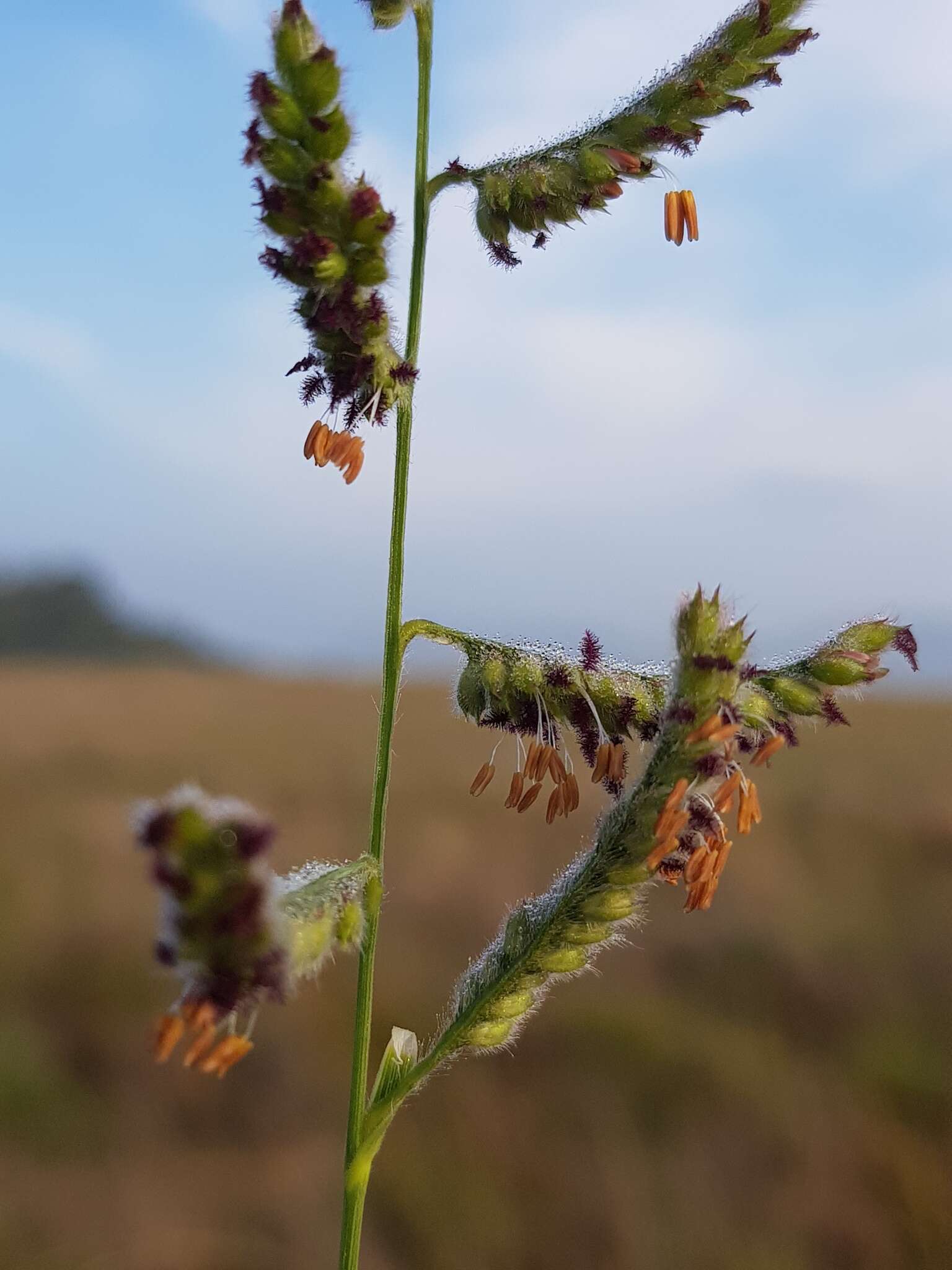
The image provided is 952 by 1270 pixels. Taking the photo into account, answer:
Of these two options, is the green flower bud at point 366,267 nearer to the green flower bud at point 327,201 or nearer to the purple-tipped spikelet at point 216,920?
the green flower bud at point 327,201

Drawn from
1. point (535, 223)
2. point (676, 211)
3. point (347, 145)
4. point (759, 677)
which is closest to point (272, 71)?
point (347, 145)

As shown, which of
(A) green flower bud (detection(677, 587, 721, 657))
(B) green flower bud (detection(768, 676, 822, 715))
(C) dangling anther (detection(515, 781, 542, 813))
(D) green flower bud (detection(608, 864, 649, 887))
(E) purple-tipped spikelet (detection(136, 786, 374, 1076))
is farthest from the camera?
(C) dangling anther (detection(515, 781, 542, 813))

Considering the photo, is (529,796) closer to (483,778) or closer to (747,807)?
(483,778)

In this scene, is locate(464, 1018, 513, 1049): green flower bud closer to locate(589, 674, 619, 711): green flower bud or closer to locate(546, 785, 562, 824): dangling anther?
locate(546, 785, 562, 824): dangling anther

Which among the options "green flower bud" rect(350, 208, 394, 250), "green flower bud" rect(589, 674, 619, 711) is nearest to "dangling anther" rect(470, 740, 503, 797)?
"green flower bud" rect(589, 674, 619, 711)

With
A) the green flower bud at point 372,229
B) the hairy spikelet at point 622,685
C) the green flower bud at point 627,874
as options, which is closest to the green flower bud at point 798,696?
the hairy spikelet at point 622,685

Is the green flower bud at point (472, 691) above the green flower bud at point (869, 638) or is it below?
below
